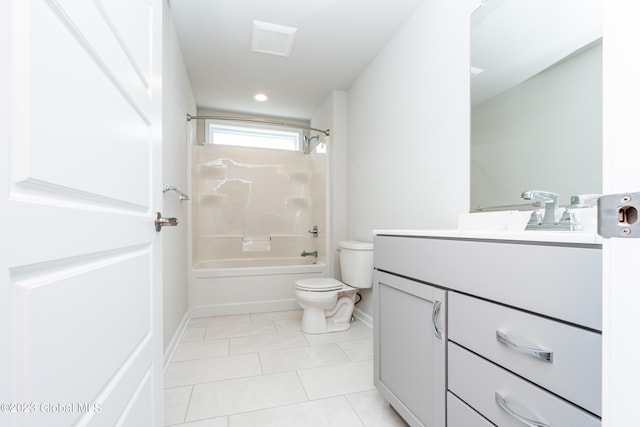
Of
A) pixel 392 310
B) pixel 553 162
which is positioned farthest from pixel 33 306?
pixel 553 162

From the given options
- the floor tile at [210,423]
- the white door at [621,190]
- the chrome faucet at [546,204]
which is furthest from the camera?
the floor tile at [210,423]

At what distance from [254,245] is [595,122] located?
305 cm

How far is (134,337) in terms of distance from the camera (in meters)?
0.77

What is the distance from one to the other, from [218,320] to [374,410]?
173 cm

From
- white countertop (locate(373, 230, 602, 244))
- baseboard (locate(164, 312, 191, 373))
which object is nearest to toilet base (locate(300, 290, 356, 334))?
baseboard (locate(164, 312, 191, 373))

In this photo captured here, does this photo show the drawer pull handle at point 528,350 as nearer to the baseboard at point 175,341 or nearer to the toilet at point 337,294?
the toilet at point 337,294

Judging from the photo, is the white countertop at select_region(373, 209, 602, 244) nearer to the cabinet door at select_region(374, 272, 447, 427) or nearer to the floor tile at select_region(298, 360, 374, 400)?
the cabinet door at select_region(374, 272, 447, 427)

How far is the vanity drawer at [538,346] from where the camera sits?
0.57 metres

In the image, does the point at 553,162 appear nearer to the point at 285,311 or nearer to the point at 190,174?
the point at 285,311

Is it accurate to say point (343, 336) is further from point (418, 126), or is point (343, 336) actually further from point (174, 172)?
point (174, 172)

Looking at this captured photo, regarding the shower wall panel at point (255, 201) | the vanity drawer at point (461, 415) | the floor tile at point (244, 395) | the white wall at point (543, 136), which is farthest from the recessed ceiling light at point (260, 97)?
the vanity drawer at point (461, 415)

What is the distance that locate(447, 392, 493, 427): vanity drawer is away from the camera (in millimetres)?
807

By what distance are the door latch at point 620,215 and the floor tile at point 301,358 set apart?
5.63ft

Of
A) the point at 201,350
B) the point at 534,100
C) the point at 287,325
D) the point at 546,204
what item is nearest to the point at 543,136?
the point at 534,100
